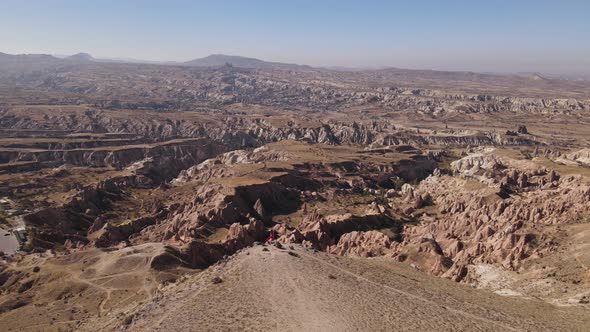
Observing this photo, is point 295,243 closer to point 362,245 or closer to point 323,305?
point 362,245

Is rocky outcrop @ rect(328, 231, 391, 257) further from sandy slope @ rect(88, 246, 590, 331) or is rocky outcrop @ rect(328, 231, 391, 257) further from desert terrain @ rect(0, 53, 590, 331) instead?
sandy slope @ rect(88, 246, 590, 331)

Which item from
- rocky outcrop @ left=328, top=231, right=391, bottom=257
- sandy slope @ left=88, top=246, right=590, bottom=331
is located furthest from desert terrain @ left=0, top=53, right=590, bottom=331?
rocky outcrop @ left=328, top=231, right=391, bottom=257

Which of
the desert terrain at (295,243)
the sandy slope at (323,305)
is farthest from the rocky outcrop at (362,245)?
the sandy slope at (323,305)

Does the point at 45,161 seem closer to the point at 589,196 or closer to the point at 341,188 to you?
the point at 341,188

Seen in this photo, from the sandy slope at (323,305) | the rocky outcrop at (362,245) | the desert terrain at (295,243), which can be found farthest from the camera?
the rocky outcrop at (362,245)

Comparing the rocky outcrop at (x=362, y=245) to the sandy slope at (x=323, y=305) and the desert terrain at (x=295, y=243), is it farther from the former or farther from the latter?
the sandy slope at (x=323, y=305)

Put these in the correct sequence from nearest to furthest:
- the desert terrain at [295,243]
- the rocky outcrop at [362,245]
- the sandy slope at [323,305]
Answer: the sandy slope at [323,305]
the desert terrain at [295,243]
the rocky outcrop at [362,245]

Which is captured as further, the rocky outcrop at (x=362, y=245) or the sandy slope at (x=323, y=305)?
the rocky outcrop at (x=362, y=245)

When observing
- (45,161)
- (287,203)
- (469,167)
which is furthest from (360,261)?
(45,161)

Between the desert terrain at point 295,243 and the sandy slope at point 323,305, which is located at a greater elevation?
the sandy slope at point 323,305
